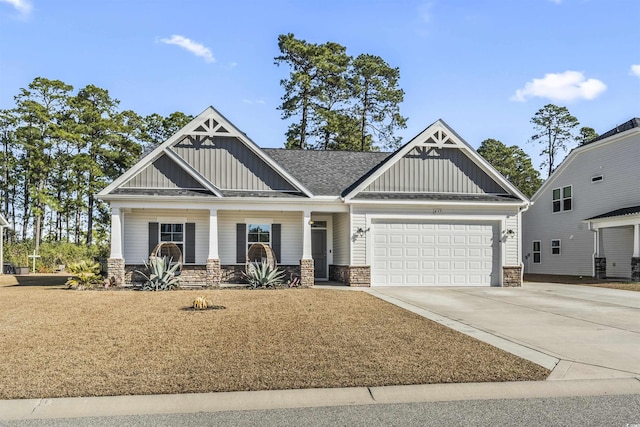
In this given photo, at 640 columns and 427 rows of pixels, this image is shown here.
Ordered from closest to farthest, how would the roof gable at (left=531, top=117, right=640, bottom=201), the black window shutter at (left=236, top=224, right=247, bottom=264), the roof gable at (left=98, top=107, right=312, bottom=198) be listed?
1. the roof gable at (left=98, top=107, right=312, bottom=198)
2. the black window shutter at (left=236, top=224, right=247, bottom=264)
3. the roof gable at (left=531, top=117, right=640, bottom=201)

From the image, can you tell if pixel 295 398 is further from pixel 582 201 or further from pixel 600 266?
pixel 582 201

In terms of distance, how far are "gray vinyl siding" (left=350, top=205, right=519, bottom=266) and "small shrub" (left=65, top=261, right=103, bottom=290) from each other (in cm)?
848

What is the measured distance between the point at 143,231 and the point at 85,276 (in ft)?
8.74

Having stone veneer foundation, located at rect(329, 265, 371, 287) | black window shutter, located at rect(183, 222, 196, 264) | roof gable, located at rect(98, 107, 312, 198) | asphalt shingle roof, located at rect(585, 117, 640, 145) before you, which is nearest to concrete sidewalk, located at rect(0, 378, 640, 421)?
stone veneer foundation, located at rect(329, 265, 371, 287)

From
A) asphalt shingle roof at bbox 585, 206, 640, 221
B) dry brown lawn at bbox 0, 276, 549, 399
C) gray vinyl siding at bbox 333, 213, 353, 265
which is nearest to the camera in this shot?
dry brown lawn at bbox 0, 276, 549, 399

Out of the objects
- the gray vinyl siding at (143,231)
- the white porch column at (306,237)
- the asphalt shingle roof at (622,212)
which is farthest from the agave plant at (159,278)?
the asphalt shingle roof at (622,212)

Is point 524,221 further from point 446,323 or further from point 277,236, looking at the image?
point 446,323

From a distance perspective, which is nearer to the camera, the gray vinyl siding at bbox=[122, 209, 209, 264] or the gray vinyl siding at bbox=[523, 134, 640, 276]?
the gray vinyl siding at bbox=[122, 209, 209, 264]

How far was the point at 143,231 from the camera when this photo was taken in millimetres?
19078

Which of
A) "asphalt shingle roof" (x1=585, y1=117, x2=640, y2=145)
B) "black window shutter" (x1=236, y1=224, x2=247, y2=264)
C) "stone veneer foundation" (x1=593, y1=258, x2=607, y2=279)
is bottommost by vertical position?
"stone veneer foundation" (x1=593, y1=258, x2=607, y2=279)

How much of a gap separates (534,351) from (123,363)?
5.55 meters

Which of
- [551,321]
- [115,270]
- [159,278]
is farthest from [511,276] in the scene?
[115,270]

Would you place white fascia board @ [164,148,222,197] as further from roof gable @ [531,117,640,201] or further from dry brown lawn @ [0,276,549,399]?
roof gable @ [531,117,640,201]

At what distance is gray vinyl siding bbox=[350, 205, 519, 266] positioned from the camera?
18578 mm
